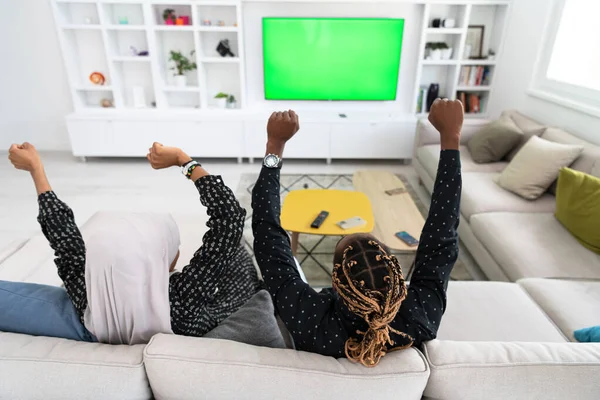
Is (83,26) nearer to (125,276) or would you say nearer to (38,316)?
(38,316)

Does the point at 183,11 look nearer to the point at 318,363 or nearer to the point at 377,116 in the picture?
the point at 377,116

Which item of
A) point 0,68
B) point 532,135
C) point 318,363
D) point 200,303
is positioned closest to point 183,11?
point 0,68

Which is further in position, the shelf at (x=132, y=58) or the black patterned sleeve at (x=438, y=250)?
the shelf at (x=132, y=58)

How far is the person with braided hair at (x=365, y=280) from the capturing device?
82cm

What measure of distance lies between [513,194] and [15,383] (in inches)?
108

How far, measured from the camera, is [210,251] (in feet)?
3.48

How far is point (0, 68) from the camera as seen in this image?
4.13 meters

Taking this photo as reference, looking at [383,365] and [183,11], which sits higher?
[183,11]

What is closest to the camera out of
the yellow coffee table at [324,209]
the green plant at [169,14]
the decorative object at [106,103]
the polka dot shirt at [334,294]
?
the polka dot shirt at [334,294]

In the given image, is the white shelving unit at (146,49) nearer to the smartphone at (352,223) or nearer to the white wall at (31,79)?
the white wall at (31,79)

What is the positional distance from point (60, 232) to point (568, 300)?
1.91m

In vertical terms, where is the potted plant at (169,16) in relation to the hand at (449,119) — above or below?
above

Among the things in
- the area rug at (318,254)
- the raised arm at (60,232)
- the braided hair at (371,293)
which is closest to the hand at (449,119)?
the braided hair at (371,293)

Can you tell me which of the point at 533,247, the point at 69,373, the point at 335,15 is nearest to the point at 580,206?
the point at 533,247
